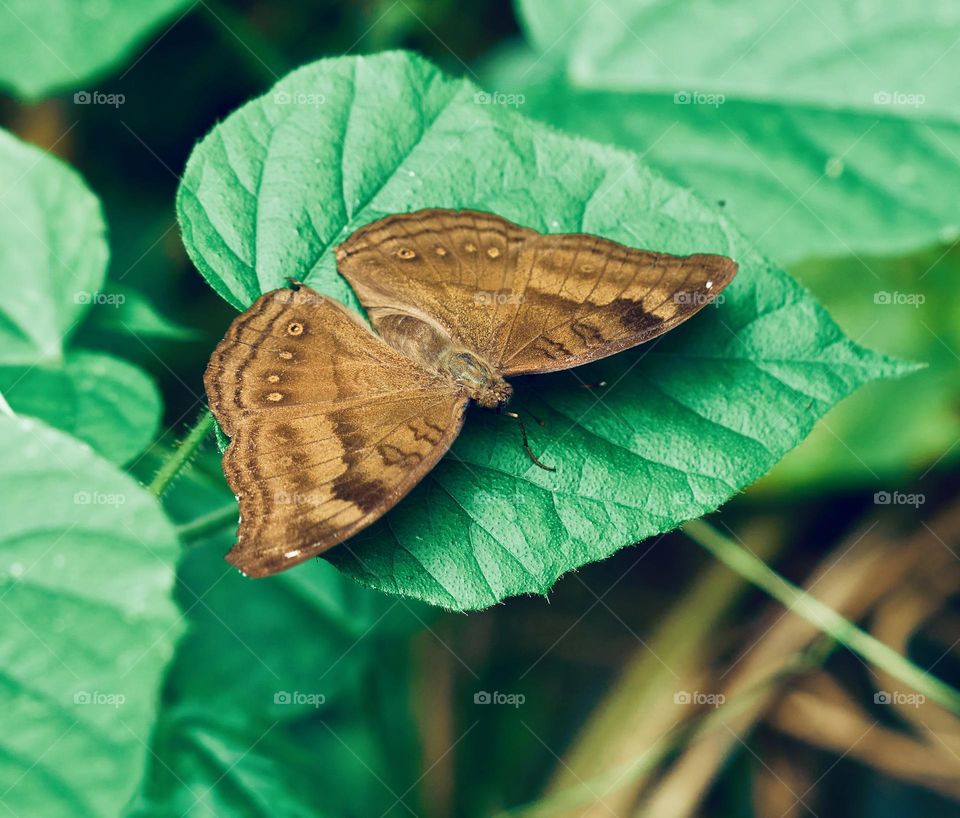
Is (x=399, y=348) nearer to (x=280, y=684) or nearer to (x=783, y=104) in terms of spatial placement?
(x=280, y=684)

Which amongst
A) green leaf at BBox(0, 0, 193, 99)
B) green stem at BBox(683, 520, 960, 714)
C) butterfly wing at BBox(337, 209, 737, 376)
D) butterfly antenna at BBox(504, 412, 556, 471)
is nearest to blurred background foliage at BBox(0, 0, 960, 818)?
green leaf at BBox(0, 0, 193, 99)

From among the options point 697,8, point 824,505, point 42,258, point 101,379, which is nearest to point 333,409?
point 101,379

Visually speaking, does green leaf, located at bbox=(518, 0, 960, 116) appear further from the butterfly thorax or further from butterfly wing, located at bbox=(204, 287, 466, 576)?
butterfly wing, located at bbox=(204, 287, 466, 576)

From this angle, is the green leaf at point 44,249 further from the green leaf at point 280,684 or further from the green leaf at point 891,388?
the green leaf at point 891,388

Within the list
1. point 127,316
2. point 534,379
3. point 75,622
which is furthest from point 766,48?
point 75,622

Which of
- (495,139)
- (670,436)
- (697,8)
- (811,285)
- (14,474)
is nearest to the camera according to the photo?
(14,474)

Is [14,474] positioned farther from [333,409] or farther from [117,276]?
[117,276]
